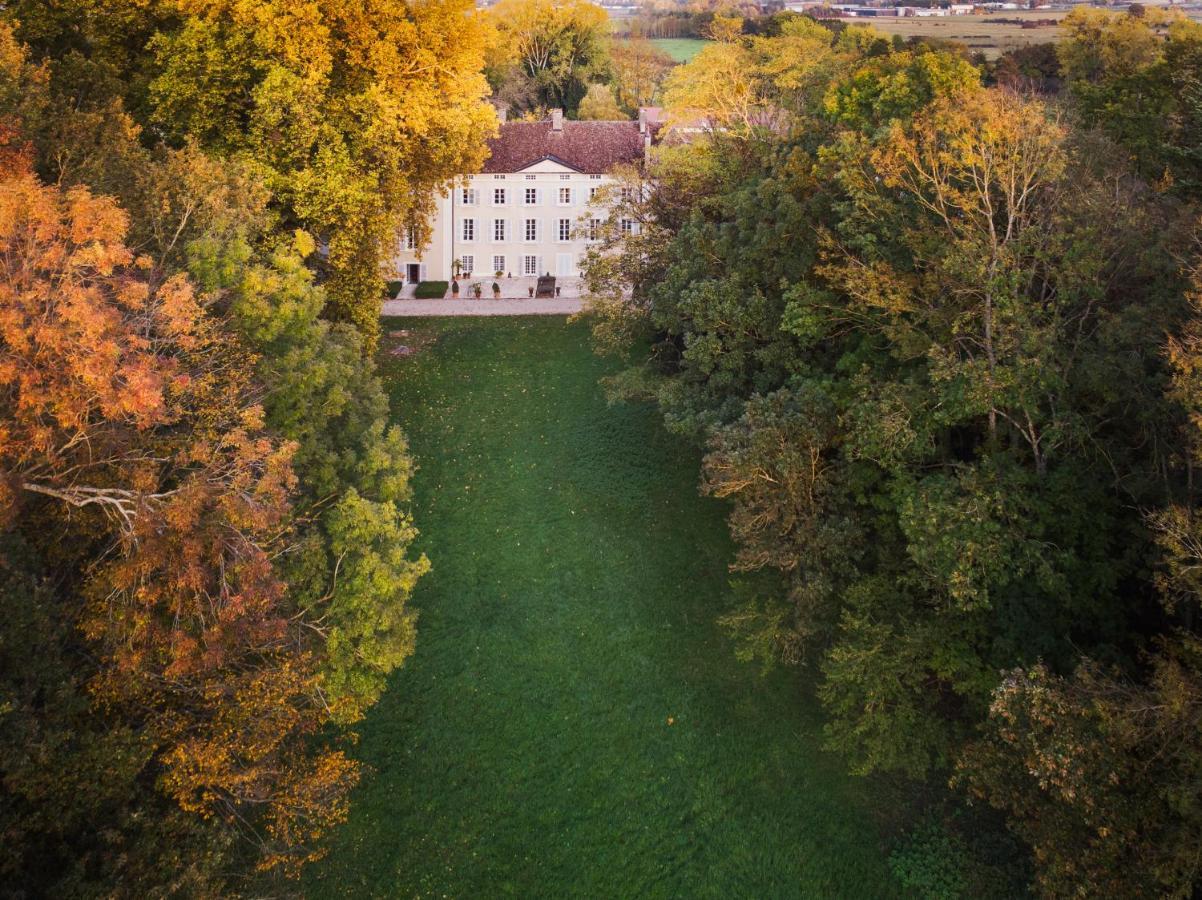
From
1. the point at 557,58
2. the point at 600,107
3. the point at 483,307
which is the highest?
the point at 557,58

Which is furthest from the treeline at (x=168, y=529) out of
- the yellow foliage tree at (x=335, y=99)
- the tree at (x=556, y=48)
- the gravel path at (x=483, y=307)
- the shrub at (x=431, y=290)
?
the tree at (x=556, y=48)

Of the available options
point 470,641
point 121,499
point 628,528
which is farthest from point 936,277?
point 121,499

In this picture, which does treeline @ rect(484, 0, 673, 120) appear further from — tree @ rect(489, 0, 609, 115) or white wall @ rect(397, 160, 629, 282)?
white wall @ rect(397, 160, 629, 282)

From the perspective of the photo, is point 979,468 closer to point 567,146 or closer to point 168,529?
point 168,529

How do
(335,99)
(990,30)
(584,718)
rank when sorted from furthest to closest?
(990,30), (335,99), (584,718)

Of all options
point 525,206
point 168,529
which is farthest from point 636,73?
point 168,529

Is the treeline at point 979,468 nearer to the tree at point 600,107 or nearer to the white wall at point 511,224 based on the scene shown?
the white wall at point 511,224
